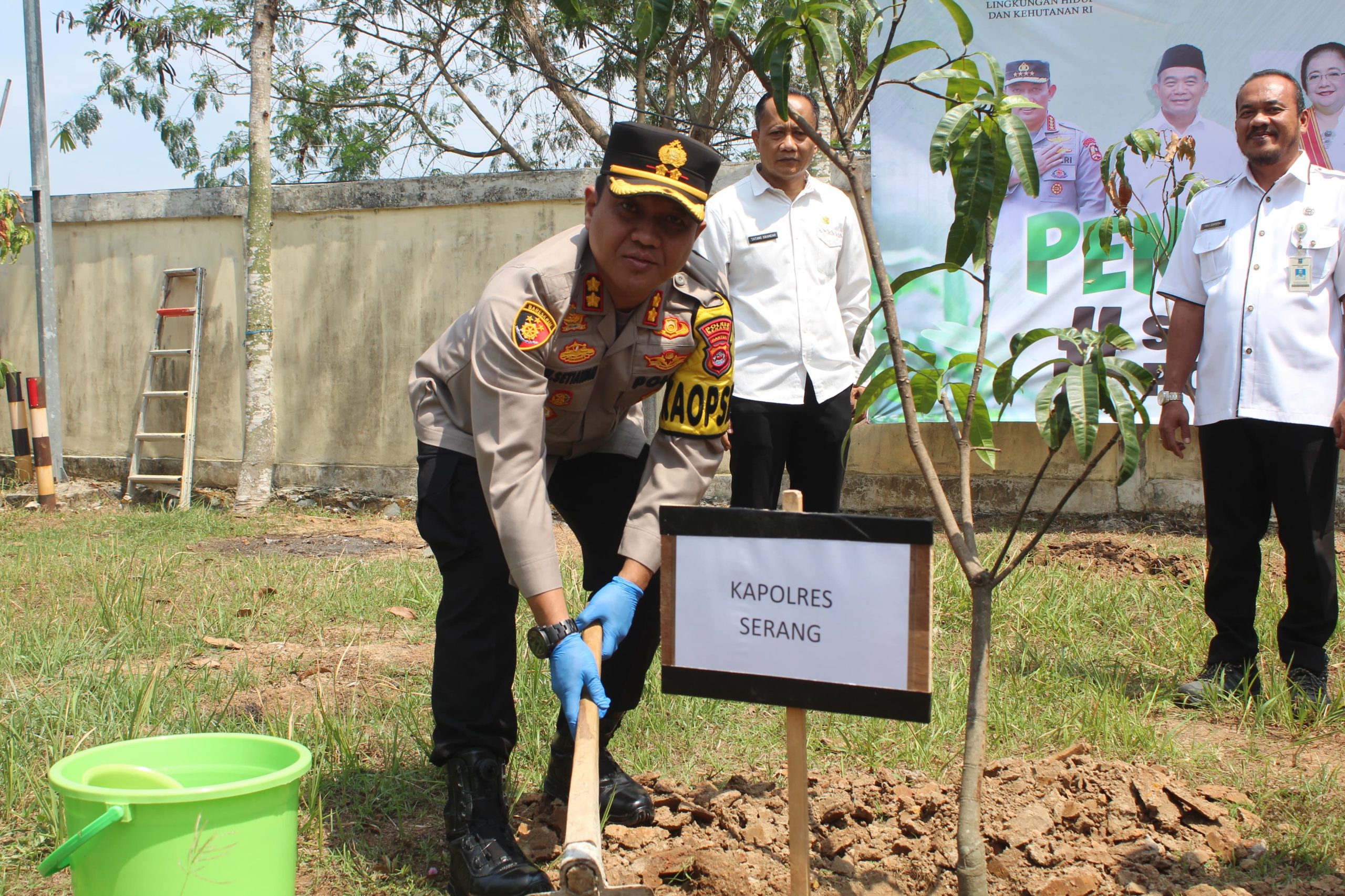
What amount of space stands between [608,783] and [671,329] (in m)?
0.99

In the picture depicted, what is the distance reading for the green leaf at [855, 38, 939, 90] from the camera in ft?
5.27

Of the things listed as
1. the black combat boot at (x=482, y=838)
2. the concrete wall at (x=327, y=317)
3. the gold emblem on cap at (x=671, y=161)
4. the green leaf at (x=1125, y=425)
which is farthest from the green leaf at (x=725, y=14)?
the concrete wall at (x=327, y=317)

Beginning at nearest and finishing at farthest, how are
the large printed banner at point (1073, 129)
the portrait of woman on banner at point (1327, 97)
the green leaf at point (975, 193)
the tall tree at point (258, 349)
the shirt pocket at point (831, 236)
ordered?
1. the green leaf at point (975, 193)
2. the shirt pocket at point (831, 236)
3. the portrait of woman on banner at point (1327, 97)
4. the large printed banner at point (1073, 129)
5. the tall tree at point (258, 349)

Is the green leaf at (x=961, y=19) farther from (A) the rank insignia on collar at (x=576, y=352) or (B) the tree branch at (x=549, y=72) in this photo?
(B) the tree branch at (x=549, y=72)

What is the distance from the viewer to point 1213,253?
3053 mm

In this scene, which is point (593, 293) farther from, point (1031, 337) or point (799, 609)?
point (1031, 337)

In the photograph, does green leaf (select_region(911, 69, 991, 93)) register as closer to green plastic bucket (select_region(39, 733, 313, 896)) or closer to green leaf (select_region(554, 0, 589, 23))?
green leaf (select_region(554, 0, 589, 23))

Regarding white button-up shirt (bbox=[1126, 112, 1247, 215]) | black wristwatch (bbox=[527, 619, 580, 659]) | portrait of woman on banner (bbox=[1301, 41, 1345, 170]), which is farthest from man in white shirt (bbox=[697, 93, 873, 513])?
portrait of woman on banner (bbox=[1301, 41, 1345, 170])

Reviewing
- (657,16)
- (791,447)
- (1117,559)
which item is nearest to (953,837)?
(657,16)

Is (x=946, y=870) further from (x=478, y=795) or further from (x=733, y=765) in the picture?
(x=478, y=795)

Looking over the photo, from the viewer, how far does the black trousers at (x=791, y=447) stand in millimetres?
3459

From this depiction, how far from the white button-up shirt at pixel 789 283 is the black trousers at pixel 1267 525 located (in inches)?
46.0

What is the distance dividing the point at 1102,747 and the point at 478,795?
147 cm

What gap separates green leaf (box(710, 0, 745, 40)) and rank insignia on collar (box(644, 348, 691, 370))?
781 mm
